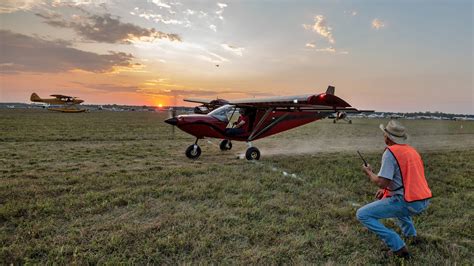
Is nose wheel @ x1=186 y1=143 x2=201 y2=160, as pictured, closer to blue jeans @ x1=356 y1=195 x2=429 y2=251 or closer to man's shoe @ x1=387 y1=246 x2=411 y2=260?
blue jeans @ x1=356 y1=195 x2=429 y2=251

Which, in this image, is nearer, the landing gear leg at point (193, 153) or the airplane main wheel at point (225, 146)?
the landing gear leg at point (193, 153)

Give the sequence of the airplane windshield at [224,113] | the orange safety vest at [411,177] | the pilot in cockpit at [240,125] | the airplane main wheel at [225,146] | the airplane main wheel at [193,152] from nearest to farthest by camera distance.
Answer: the orange safety vest at [411,177] → the airplane main wheel at [193,152] → the airplane windshield at [224,113] → the pilot in cockpit at [240,125] → the airplane main wheel at [225,146]

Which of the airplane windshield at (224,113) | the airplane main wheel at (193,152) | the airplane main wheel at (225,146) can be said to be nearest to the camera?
the airplane main wheel at (193,152)

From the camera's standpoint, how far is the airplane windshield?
10680mm

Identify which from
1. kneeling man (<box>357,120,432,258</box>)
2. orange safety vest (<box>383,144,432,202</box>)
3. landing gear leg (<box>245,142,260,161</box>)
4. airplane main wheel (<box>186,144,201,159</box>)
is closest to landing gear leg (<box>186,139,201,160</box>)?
airplane main wheel (<box>186,144,201,159</box>)

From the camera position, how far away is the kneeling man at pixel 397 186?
3496 mm

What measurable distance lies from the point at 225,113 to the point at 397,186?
25.8 feet

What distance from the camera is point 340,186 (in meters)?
7.10

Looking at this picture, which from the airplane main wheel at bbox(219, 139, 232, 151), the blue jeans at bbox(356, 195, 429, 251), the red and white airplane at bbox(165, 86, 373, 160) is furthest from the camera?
the airplane main wheel at bbox(219, 139, 232, 151)

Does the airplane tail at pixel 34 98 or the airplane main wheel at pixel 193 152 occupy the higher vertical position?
the airplane tail at pixel 34 98

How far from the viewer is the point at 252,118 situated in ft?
36.8

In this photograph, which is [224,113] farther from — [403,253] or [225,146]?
[403,253]

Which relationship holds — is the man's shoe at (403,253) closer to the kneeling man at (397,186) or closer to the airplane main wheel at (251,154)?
the kneeling man at (397,186)

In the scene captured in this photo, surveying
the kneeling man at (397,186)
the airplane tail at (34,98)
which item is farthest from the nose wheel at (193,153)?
the airplane tail at (34,98)
